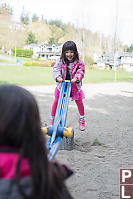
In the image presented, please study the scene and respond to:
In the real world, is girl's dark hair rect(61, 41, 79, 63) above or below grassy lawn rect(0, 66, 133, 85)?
above

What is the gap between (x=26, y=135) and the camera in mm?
1283

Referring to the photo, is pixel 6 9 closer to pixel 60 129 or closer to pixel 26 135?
pixel 60 129

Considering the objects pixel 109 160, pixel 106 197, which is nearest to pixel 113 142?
pixel 109 160

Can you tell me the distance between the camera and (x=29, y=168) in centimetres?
129

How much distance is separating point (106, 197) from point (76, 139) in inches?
84.4

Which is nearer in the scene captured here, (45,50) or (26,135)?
(26,135)

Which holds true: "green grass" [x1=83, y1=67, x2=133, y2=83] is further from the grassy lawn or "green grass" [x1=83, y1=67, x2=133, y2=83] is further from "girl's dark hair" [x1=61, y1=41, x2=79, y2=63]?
"girl's dark hair" [x1=61, y1=41, x2=79, y2=63]

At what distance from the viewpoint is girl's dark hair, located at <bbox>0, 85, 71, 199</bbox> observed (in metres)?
1.26

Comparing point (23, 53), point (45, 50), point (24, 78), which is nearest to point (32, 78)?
point (24, 78)

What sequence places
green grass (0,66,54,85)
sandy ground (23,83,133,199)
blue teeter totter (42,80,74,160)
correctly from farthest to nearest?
1. green grass (0,66,54,85)
2. sandy ground (23,83,133,199)
3. blue teeter totter (42,80,74,160)

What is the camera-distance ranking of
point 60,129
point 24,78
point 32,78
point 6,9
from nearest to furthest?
point 60,129 → point 24,78 → point 32,78 → point 6,9

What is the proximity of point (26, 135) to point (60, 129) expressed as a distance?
184 centimetres

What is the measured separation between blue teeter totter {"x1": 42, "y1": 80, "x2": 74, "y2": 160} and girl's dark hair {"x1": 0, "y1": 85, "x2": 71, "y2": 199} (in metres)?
0.63

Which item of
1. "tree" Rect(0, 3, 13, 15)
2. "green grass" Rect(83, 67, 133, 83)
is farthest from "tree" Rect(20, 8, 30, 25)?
"green grass" Rect(83, 67, 133, 83)
